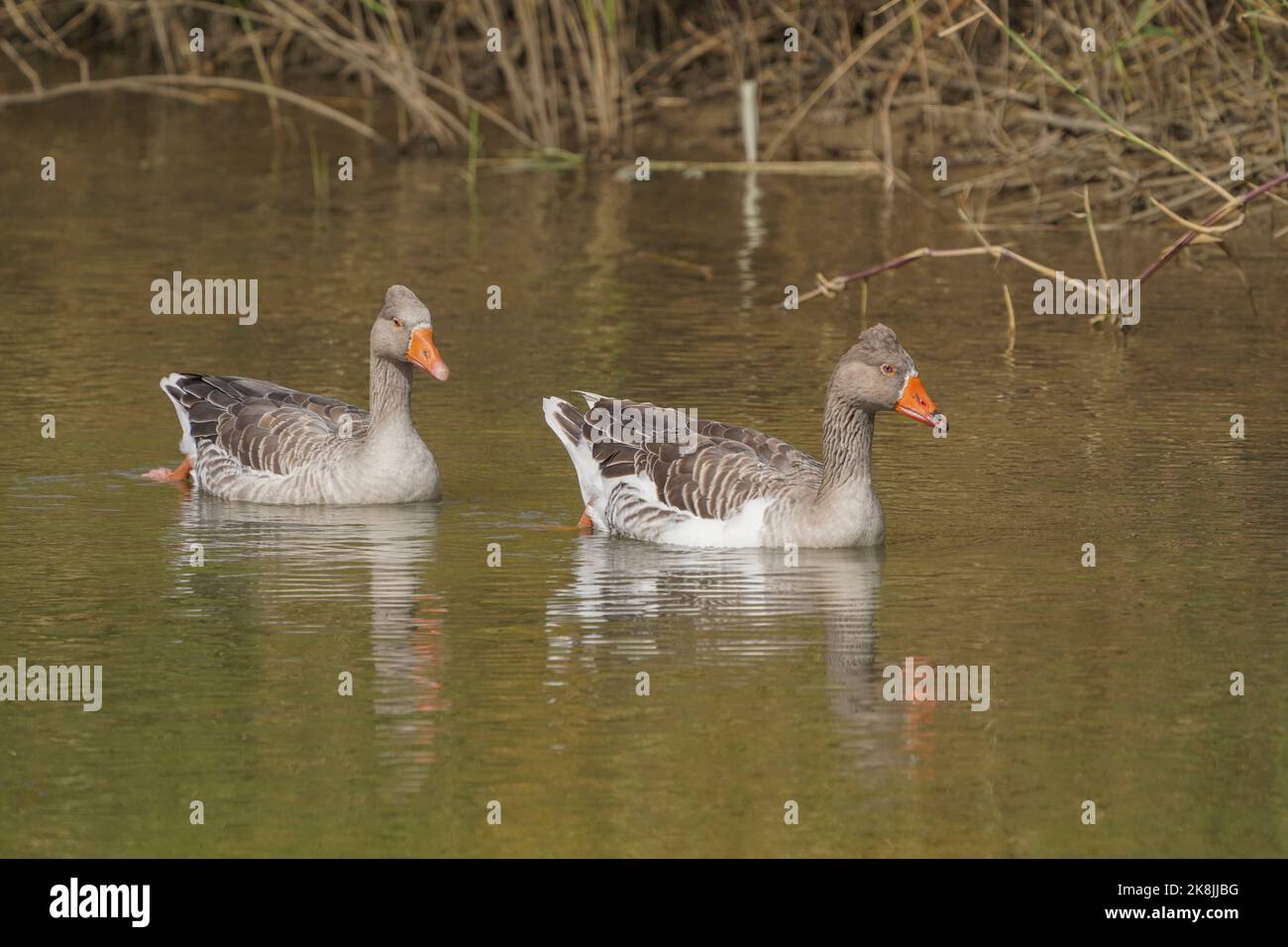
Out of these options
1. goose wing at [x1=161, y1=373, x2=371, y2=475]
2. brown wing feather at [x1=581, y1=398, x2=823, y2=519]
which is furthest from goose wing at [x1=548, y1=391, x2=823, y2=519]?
goose wing at [x1=161, y1=373, x2=371, y2=475]

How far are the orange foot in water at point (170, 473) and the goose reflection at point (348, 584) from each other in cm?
29

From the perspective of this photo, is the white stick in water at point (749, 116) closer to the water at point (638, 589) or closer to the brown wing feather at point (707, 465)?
the water at point (638, 589)

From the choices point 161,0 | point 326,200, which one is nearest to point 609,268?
point 326,200

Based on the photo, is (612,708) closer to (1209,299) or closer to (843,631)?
(843,631)

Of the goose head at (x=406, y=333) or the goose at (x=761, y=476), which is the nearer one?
the goose at (x=761, y=476)

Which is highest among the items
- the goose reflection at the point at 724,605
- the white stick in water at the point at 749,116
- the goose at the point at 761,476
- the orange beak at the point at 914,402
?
the white stick in water at the point at 749,116

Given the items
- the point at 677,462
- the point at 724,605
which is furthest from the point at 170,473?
the point at 724,605

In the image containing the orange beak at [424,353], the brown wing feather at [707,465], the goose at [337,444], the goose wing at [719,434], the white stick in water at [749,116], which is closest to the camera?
the brown wing feather at [707,465]

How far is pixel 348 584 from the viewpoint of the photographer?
1192cm

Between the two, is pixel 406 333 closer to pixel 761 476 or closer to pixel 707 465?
pixel 707 465

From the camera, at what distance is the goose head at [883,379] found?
12.2 meters

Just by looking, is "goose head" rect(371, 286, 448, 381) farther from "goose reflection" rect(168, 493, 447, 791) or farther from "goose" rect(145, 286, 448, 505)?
"goose reflection" rect(168, 493, 447, 791)

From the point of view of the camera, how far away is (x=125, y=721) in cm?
979

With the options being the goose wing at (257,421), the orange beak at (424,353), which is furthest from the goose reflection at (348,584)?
the orange beak at (424,353)
